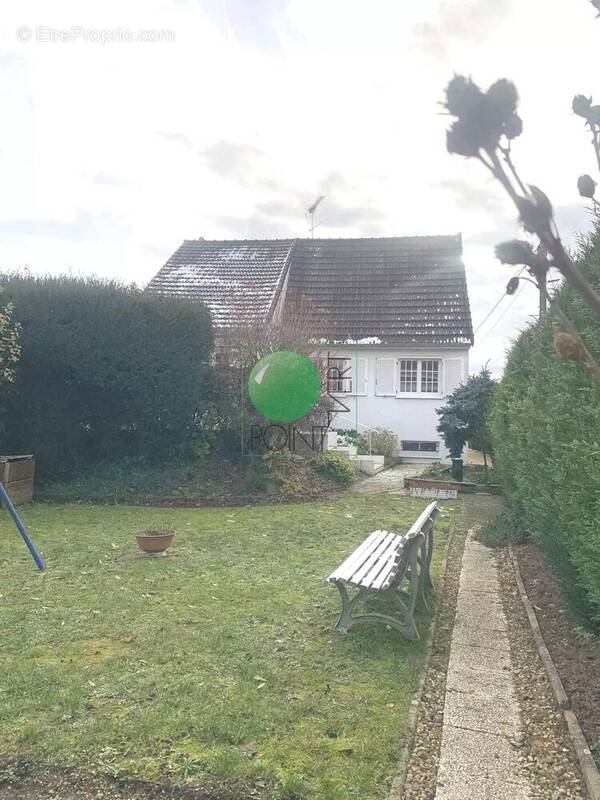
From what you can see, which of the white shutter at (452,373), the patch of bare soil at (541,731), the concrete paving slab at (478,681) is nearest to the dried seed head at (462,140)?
the patch of bare soil at (541,731)

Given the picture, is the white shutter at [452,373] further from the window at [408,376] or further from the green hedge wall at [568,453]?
the green hedge wall at [568,453]

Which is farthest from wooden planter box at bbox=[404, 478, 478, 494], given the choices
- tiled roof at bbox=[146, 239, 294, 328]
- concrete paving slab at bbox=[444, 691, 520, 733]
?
concrete paving slab at bbox=[444, 691, 520, 733]

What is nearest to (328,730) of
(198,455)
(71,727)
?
(71,727)

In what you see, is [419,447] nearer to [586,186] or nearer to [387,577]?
[387,577]

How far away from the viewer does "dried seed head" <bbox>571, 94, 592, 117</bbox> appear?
5.99 feet

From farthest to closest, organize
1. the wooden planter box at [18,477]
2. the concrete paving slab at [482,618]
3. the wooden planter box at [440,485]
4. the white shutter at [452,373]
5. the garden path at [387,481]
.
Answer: the white shutter at [452,373], the garden path at [387,481], the wooden planter box at [440,485], the wooden planter box at [18,477], the concrete paving slab at [482,618]

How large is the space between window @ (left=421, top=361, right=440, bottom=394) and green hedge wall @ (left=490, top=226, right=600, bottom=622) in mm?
12289

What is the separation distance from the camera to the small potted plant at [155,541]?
768 cm

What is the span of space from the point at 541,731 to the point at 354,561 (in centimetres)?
210

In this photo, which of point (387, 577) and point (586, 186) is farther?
point (387, 577)

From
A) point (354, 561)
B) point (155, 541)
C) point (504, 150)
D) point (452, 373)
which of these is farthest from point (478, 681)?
point (452, 373)

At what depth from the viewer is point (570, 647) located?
15.8ft

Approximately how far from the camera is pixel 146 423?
13.0 m

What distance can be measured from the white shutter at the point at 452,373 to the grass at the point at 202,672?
12225 mm
